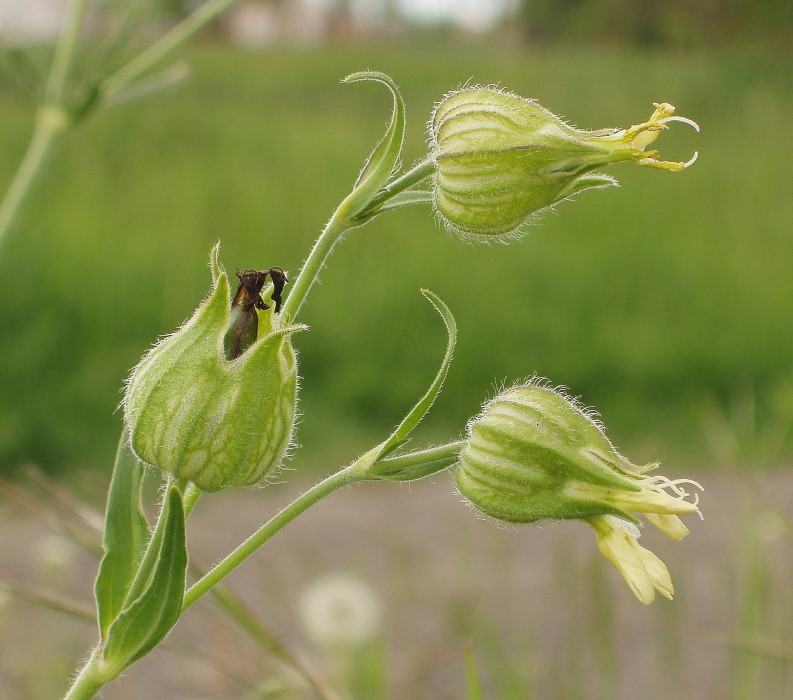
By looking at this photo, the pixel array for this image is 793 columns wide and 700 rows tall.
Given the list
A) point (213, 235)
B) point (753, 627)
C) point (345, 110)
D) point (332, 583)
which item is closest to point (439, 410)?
point (213, 235)

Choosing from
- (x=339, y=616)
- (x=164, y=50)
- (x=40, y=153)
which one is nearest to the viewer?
(x=40, y=153)

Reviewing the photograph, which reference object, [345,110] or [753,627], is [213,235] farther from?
[753,627]

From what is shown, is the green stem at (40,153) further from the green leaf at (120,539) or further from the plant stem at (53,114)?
the green leaf at (120,539)

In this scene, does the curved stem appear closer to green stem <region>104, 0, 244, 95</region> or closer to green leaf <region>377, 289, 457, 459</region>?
green leaf <region>377, 289, 457, 459</region>

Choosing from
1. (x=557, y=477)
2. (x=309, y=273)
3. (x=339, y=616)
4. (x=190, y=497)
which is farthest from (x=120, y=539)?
(x=339, y=616)

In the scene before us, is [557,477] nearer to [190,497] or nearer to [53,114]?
[190,497]
